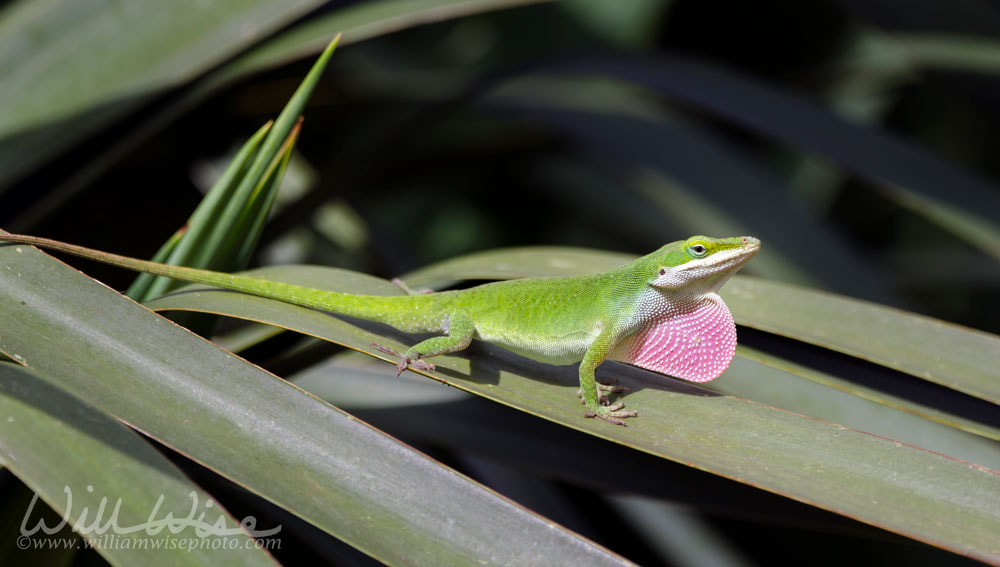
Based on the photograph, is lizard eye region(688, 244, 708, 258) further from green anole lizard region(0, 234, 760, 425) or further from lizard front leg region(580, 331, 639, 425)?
lizard front leg region(580, 331, 639, 425)

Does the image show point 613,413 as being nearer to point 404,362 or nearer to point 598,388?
point 598,388

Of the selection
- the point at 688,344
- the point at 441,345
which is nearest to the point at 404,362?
the point at 441,345

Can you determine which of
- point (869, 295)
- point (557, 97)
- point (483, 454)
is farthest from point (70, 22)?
point (869, 295)

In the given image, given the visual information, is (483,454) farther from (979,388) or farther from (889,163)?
(889,163)

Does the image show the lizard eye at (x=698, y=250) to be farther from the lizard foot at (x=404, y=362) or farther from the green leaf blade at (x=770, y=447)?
the lizard foot at (x=404, y=362)

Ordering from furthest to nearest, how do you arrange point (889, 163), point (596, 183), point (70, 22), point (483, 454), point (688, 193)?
point (596, 183) < point (688, 193) < point (889, 163) < point (70, 22) < point (483, 454)

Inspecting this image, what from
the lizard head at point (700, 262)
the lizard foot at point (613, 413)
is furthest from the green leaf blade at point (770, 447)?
the lizard head at point (700, 262)
